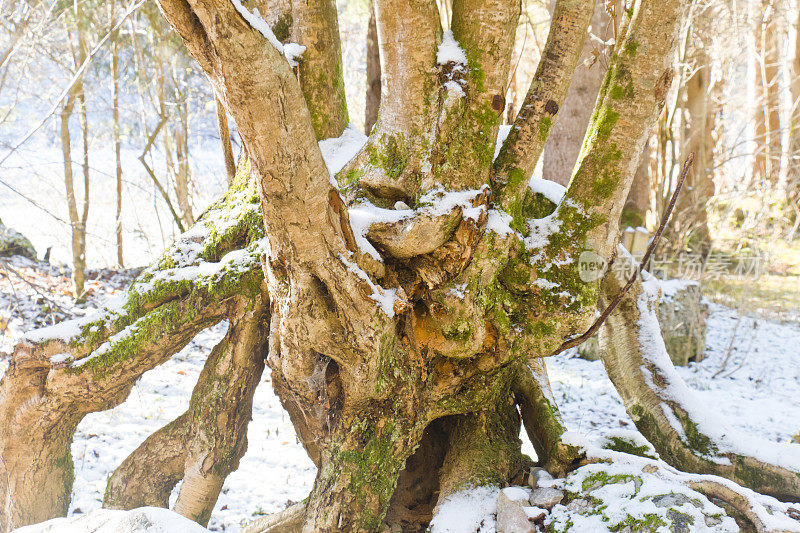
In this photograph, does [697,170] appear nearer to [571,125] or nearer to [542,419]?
[571,125]

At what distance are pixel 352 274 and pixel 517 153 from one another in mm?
1017

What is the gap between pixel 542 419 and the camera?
9.70 feet

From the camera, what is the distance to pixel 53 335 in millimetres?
2822

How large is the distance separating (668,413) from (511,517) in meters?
1.30

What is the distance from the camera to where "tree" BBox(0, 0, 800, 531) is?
209 centimetres

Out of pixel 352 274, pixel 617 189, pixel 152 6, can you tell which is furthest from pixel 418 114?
pixel 152 6

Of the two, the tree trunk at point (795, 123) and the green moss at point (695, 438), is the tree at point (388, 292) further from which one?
the tree trunk at point (795, 123)

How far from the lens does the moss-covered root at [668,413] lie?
281 centimetres

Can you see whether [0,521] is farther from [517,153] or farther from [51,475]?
[517,153]

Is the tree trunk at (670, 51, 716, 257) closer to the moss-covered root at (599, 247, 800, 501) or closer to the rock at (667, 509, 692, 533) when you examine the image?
the moss-covered root at (599, 247, 800, 501)

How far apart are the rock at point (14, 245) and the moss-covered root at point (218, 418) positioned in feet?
16.3

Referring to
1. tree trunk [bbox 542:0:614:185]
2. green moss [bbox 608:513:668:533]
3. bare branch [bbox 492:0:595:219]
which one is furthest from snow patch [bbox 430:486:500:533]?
tree trunk [bbox 542:0:614:185]

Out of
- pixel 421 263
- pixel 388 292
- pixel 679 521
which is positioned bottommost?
pixel 679 521

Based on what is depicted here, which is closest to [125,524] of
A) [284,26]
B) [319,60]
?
[319,60]
